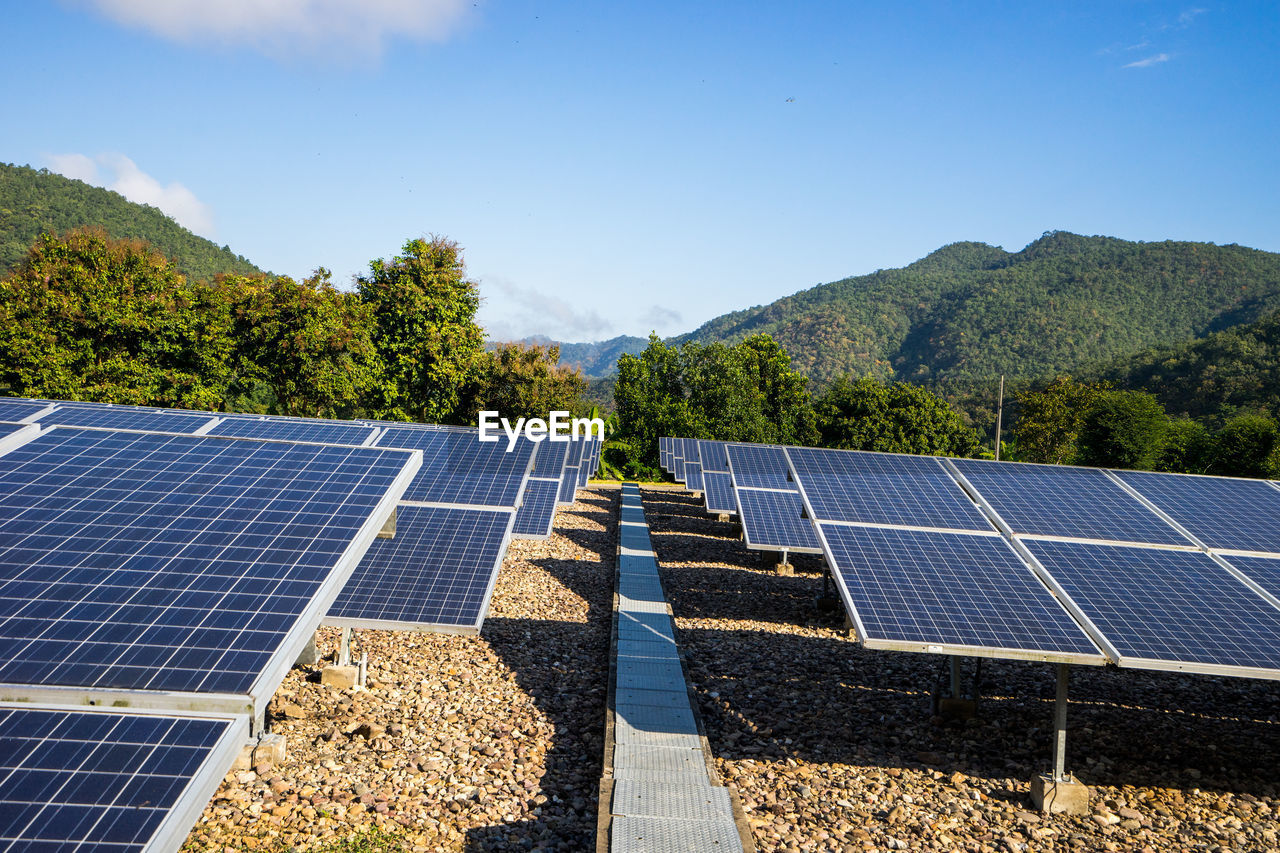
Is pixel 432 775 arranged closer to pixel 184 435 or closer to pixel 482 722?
pixel 482 722

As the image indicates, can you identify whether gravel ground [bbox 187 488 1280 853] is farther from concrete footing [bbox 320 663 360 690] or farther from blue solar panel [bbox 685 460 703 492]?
blue solar panel [bbox 685 460 703 492]

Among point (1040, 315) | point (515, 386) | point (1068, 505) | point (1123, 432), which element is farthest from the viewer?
point (1040, 315)

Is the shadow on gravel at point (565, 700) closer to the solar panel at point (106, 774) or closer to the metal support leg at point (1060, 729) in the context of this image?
the solar panel at point (106, 774)

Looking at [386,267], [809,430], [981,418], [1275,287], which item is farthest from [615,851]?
[1275,287]

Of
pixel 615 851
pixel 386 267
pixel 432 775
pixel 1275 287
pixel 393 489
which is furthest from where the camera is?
pixel 1275 287

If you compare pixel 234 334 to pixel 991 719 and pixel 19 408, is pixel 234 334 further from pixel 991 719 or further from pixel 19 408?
pixel 991 719

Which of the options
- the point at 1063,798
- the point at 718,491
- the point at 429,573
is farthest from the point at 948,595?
the point at 718,491

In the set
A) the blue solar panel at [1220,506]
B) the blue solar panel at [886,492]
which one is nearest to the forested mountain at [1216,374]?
the blue solar panel at [1220,506]
